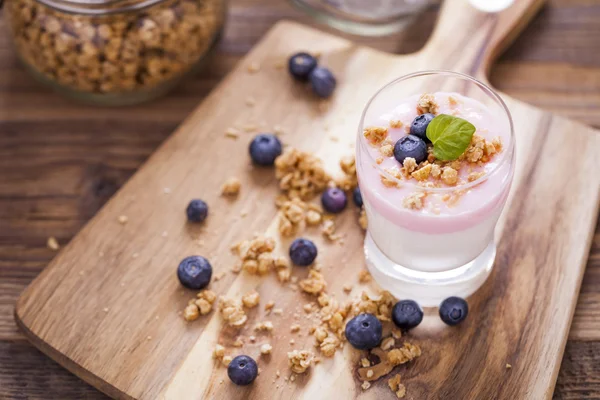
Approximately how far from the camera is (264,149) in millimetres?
1863

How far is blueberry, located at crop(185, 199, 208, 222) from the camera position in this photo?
1.77 metres

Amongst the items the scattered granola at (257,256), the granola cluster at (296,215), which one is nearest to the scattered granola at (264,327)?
the scattered granola at (257,256)

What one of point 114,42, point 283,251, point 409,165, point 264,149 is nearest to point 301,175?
point 264,149

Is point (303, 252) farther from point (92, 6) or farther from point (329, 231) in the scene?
point (92, 6)

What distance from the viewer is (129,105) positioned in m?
2.12

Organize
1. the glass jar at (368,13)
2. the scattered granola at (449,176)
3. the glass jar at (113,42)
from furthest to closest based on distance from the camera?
the glass jar at (368,13) < the glass jar at (113,42) < the scattered granola at (449,176)

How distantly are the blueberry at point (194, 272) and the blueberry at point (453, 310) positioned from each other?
48 centimetres

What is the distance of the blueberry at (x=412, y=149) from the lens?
149cm

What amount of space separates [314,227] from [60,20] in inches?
30.3

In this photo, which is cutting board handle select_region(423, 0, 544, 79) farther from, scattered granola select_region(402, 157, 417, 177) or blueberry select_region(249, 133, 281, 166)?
scattered granola select_region(402, 157, 417, 177)

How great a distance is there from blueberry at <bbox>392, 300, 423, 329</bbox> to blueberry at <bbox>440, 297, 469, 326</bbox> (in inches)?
1.8

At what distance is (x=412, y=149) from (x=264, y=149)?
47 centimetres

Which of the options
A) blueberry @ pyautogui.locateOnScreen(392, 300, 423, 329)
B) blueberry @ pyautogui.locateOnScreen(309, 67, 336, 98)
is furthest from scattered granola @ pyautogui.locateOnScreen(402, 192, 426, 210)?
blueberry @ pyautogui.locateOnScreen(309, 67, 336, 98)

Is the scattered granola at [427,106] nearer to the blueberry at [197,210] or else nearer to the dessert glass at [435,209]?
the dessert glass at [435,209]
